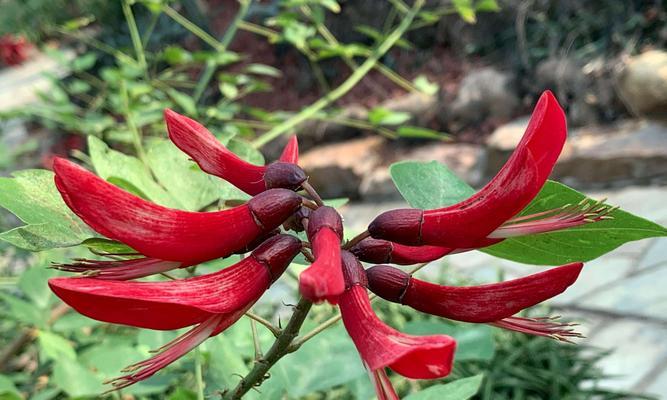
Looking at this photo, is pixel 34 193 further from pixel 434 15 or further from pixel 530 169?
pixel 434 15

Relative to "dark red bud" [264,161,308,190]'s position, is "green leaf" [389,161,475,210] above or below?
above

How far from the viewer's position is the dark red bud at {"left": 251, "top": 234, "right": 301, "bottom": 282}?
0.40 metres

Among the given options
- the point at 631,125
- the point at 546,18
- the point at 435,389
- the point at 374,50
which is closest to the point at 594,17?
the point at 546,18

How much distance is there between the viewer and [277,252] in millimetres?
405

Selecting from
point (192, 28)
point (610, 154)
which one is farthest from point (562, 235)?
point (610, 154)

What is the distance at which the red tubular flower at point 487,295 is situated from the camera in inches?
15.2

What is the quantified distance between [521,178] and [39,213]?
0.27 meters

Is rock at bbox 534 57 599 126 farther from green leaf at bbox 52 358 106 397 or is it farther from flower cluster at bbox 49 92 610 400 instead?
flower cluster at bbox 49 92 610 400

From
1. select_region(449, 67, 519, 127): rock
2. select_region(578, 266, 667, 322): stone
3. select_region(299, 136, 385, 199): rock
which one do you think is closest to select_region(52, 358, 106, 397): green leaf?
select_region(578, 266, 667, 322): stone

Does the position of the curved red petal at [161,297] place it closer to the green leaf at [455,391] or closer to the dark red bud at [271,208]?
the dark red bud at [271,208]

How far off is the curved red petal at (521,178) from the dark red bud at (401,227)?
3 centimetres

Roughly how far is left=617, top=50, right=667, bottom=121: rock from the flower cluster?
3.62m

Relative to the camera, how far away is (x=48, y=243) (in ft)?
1.31

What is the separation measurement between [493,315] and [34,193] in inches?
10.6
